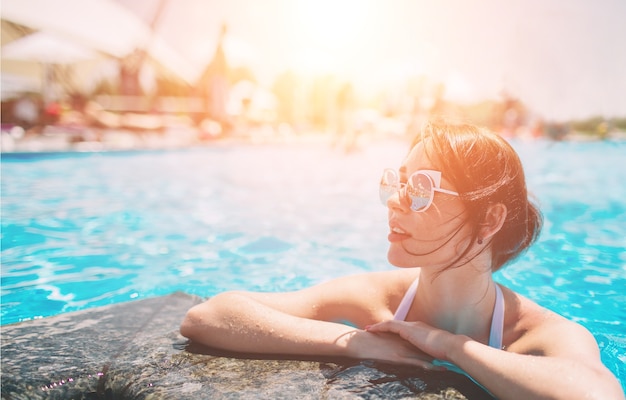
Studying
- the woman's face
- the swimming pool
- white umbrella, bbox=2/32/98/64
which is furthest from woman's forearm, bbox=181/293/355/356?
white umbrella, bbox=2/32/98/64

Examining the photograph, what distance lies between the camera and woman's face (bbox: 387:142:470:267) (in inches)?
57.6

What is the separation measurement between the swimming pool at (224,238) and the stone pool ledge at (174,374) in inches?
41.6

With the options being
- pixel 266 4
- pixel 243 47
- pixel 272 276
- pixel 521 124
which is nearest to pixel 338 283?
pixel 272 276

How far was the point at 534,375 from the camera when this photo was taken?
1245 mm

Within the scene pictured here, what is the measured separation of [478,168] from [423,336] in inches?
20.4

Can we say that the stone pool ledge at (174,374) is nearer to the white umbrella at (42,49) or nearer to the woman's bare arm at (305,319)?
the woman's bare arm at (305,319)

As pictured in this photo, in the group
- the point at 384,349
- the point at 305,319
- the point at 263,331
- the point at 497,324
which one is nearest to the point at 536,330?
the point at 497,324

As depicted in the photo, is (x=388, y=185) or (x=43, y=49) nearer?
(x=388, y=185)

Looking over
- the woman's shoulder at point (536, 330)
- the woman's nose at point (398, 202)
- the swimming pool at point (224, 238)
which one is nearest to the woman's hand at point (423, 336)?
the woman's shoulder at point (536, 330)

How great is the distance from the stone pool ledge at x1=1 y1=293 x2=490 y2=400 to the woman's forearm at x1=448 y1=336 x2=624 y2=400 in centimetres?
14

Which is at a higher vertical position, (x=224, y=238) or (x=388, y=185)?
(x=388, y=185)

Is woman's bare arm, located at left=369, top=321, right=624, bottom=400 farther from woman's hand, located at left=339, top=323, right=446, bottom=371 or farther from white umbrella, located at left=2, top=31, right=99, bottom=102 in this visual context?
white umbrella, located at left=2, top=31, right=99, bottom=102

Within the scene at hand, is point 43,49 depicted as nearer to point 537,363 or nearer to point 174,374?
point 174,374

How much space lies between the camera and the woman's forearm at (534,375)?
3.90ft
